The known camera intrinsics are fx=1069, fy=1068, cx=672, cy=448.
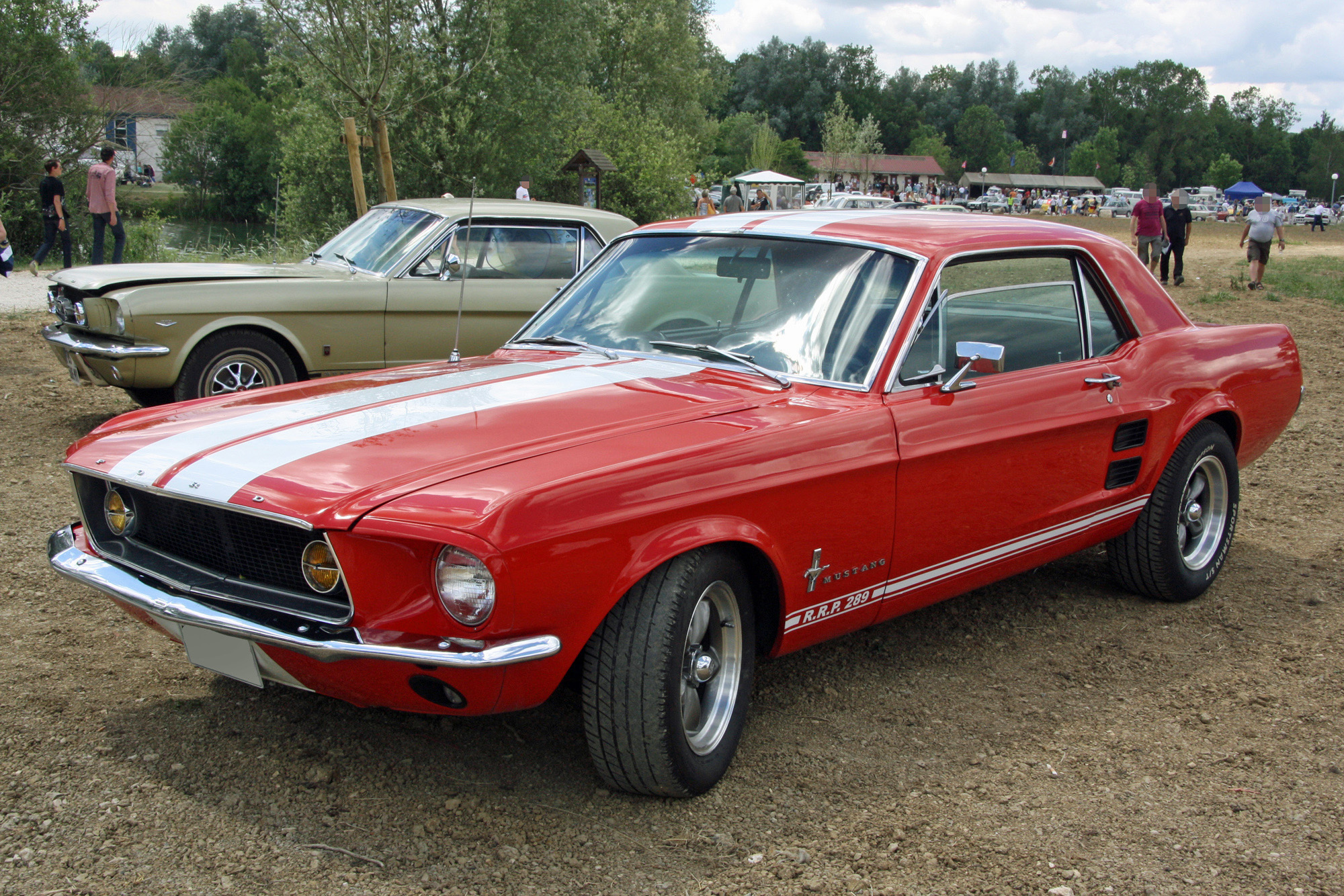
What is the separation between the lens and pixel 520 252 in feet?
24.3

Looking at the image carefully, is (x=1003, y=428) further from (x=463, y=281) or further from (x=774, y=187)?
(x=774, y=187)

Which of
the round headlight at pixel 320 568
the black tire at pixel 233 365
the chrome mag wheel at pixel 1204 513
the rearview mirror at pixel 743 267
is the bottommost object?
the chrome mag wheel at pixel 1204 513

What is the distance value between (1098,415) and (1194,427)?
0.74m

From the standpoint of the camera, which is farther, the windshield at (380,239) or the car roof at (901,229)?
the windshield at (380,239)

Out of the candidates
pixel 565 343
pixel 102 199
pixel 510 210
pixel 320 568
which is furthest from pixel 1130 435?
pixel 102 199

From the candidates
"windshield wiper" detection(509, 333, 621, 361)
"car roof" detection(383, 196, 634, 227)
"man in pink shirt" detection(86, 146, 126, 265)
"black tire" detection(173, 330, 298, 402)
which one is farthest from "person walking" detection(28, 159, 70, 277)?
"windshield wiper" detection(509, 333, 621, 361)

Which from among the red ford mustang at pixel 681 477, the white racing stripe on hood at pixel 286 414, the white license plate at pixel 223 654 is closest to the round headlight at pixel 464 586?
the red ford mustang at pixel 681 477

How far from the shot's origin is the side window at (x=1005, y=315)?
3.46 meters

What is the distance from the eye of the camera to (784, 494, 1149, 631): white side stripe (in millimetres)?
3041

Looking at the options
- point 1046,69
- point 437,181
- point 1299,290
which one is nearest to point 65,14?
point 437,181

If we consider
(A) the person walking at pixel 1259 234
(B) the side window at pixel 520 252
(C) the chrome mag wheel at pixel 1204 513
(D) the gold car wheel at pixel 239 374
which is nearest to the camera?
(C) the chrome mag wheel at pixel 1204 513

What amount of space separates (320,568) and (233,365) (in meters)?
4.61

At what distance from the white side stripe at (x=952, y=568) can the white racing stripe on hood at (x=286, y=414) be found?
3.68ft

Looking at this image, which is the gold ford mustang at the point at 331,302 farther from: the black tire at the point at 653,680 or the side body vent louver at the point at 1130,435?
the black tire at the point at 653,680
